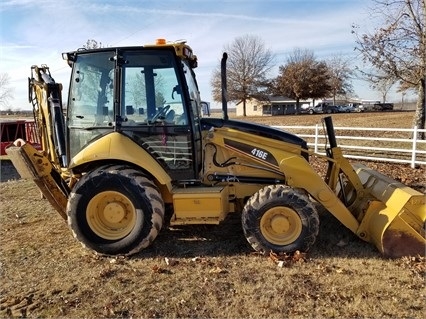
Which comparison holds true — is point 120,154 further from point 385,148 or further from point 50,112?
point 385,148

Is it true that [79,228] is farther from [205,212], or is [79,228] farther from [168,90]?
[168,90]

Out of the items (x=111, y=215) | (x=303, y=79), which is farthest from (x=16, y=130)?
(x=303, y=79)

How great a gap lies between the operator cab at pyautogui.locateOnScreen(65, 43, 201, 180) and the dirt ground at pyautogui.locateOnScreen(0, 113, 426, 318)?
114cm

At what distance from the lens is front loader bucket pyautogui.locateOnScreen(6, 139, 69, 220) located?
5.09 metres

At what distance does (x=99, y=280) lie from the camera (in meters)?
4.38

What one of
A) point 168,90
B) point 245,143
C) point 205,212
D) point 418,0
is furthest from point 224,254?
point 418,0

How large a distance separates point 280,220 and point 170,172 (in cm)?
152

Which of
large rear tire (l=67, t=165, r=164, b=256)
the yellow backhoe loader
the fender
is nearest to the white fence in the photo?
the yellow backhoe loader

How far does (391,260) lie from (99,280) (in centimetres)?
331

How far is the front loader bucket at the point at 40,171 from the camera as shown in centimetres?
509

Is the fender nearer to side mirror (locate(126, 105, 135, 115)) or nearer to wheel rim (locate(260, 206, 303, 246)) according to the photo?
side mirror (locate(126, 105, 135, 115))

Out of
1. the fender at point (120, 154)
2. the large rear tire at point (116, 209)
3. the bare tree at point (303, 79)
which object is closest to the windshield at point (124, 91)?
the fender at point (120, 154)

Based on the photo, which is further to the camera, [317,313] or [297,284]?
[297,284]

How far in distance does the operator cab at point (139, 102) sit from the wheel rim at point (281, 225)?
1.15 m
